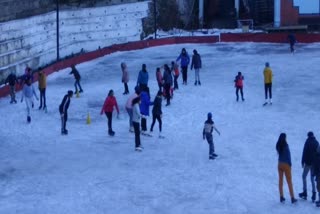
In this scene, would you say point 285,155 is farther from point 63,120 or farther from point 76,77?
point 76,77

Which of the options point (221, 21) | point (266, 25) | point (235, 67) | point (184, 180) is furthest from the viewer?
point (221, 21)

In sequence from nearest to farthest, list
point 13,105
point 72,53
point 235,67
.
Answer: point 13,105
point 235,67
point 72,53

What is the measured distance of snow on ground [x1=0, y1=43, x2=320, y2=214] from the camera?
13.8 m

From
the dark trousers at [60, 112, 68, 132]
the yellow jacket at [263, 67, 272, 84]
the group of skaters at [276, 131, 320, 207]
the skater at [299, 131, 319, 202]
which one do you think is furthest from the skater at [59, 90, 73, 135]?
the skater at [299, 131, 319, 202]

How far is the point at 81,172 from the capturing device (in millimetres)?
16062

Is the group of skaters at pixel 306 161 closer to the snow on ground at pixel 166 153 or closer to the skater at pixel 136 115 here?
the snow on ground at pixel 166 153

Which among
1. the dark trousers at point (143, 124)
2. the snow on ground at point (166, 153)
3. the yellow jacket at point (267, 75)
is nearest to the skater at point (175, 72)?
the snow on ground at point (166, 153)

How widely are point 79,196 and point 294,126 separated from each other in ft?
27.5

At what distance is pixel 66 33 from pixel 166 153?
2458 cm

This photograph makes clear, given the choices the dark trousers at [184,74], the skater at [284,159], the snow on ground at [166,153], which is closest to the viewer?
the skater at [284,159]

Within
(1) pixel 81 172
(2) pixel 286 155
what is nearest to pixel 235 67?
(1) pixel 81 172

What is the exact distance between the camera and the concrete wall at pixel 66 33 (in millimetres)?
32781

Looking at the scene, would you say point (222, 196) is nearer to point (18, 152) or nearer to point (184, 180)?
point (184, 180)

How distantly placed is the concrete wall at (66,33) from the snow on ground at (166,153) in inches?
161
